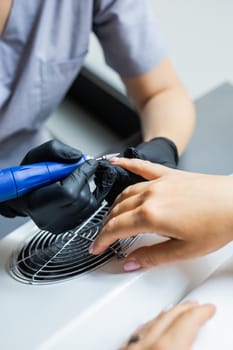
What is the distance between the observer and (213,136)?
832 millimetres

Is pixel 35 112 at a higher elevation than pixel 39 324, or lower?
higher

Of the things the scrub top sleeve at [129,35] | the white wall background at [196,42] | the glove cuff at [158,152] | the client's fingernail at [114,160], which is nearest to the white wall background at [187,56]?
the white wall background at [196,42]

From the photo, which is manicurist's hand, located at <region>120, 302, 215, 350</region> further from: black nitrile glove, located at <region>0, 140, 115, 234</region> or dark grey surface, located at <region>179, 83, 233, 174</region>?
dark grey surface, located at <region>179, 83, 233, 174</region>

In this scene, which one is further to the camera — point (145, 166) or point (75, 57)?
point (75, 57)

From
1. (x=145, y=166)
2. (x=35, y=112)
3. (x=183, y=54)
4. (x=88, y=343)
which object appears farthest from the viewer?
(x=183, y=54)

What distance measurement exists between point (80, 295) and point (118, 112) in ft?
2.17

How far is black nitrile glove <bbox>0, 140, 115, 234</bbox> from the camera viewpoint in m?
0.55

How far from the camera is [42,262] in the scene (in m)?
0.61

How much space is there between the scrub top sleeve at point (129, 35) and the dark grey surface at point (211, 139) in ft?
0.41

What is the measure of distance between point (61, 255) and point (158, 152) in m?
0.21

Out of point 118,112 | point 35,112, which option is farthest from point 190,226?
point 118,112

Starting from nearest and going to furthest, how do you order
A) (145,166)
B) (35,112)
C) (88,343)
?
(88,343) → (145,166) → (35,112)

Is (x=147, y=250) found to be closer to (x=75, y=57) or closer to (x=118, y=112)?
(x=75, y=57)

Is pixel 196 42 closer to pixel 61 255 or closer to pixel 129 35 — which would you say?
pixel 129 35
